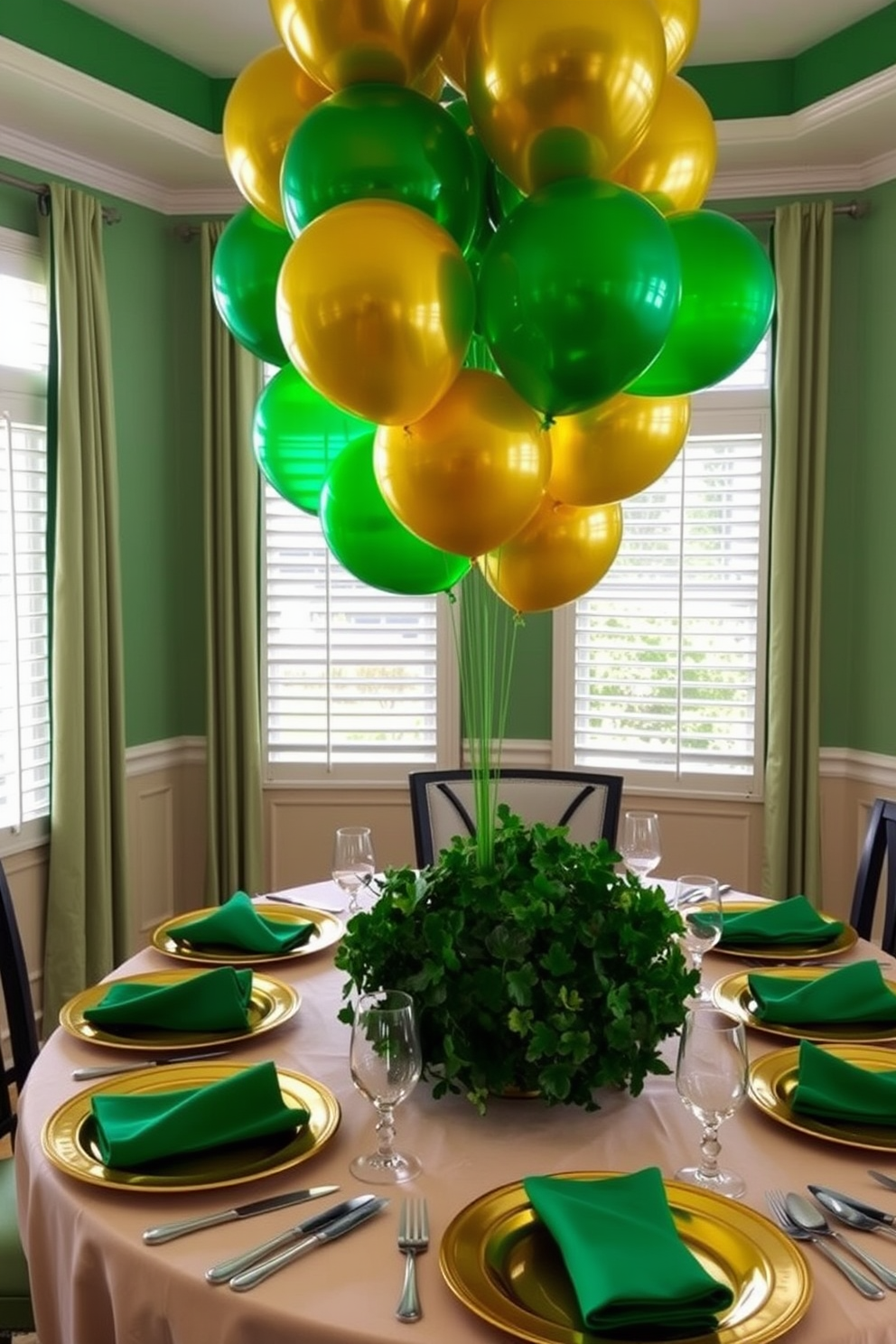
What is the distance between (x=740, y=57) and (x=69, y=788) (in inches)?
129

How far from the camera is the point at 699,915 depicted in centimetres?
193

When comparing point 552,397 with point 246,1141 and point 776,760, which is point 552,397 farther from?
point 776,760

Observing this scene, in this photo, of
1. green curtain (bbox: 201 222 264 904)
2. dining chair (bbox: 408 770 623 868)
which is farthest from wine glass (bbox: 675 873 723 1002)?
green curtain (bbox: 201 222 264 904)

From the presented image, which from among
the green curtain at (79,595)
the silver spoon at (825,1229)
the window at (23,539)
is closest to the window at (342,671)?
the green curtain at (79,595)

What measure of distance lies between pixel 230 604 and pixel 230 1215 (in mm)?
3197

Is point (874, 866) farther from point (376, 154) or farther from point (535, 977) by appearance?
point (376, 154)

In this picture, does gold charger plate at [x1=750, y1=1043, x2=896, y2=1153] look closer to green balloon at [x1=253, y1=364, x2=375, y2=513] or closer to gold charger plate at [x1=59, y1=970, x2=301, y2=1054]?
gold charger plate at [x1=59, y1=970, x2=301, y2=1054]

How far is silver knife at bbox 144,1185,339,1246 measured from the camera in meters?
1.30

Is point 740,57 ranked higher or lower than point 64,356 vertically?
higher

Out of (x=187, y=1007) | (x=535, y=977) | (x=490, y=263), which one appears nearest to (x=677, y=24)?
(x=490, y=263)

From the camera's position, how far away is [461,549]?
187 cm

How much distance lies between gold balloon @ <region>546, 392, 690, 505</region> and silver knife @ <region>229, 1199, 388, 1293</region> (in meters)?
1.17

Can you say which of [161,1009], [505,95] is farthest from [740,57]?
[161,1009]

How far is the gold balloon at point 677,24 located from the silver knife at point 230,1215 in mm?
1785
